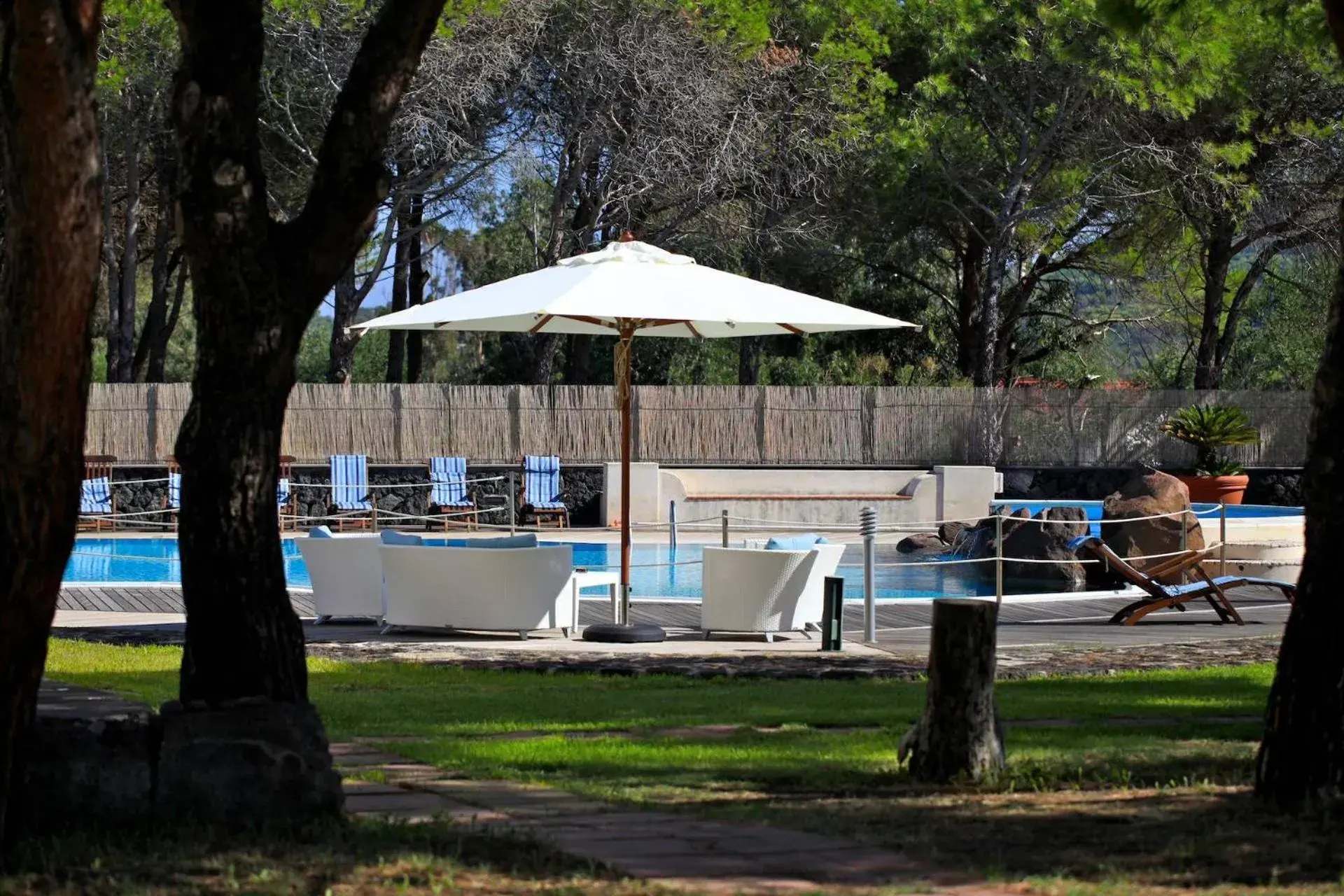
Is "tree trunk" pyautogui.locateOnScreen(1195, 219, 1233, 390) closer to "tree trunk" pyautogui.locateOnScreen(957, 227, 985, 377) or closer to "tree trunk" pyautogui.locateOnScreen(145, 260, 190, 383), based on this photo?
"tree trunk" pyautogui.locateOnScreen(957, 227, 985, 377)

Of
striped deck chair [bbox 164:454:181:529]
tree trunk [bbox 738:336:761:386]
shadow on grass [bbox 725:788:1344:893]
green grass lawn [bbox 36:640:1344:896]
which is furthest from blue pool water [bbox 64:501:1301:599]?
tree trunk [bbox 738:336:761:386]

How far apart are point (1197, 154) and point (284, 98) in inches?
597

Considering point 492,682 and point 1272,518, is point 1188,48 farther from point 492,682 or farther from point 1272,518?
point 492,682

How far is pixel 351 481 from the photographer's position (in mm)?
24750

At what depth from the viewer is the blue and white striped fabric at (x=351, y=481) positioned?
24.2m

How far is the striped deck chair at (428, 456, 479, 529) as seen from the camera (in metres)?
24.2

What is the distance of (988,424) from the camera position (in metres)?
28.1

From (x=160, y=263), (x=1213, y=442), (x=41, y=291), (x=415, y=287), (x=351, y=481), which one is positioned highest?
(x=415, y=287)

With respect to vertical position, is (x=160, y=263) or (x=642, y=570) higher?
(x=160, y=263)

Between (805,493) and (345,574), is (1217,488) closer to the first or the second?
(805,493)

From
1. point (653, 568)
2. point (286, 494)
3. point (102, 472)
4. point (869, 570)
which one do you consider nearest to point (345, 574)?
point (869, 570)

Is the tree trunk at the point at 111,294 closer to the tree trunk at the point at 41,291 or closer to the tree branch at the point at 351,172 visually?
the tree branch at the point at 351,172

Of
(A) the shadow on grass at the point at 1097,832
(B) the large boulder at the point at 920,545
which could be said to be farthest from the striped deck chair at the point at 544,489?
(A) the shadow on grass at the point at 1097,832

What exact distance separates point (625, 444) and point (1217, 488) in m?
14.5
